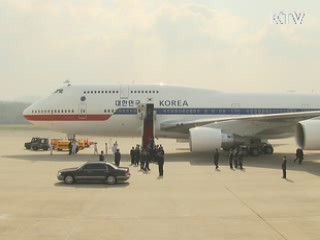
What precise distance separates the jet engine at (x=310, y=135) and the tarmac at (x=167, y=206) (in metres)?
1.45

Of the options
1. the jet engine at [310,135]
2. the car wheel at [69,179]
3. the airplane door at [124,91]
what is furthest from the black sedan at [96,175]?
the airplane door at [124,91]

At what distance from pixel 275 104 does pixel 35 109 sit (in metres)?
17.9

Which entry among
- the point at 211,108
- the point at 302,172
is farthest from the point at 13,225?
the point at 211,108

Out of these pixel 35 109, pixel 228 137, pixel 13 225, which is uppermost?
pixel 35 109

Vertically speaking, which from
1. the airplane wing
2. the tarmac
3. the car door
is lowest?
the tarmac

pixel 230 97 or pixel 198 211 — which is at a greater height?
pixel 230 97

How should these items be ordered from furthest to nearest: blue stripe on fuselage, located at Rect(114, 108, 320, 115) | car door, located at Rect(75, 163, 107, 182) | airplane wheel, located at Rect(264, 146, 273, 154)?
airplane wheel, located at Rect(264, 146, 273, 154) < blue stripe on fuselage, located at Rect(114, 108, 320, 115) < car door, located at Rect(75, 163, 107, 182)

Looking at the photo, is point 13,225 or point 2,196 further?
point 2,196

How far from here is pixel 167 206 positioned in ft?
48.2

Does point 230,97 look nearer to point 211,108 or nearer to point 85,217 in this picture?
point 211,108

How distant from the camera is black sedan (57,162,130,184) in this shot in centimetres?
1892

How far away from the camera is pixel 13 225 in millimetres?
12156

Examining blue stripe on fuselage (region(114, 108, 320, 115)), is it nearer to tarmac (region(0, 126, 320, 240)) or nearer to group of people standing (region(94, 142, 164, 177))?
group of people standing (region(94, 142, 164, 177))

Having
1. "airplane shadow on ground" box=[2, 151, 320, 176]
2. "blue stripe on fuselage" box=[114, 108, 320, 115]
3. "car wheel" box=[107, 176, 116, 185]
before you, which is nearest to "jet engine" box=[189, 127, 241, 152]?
"airplane shadow on ground" box=[2, 151, 320, 176]
